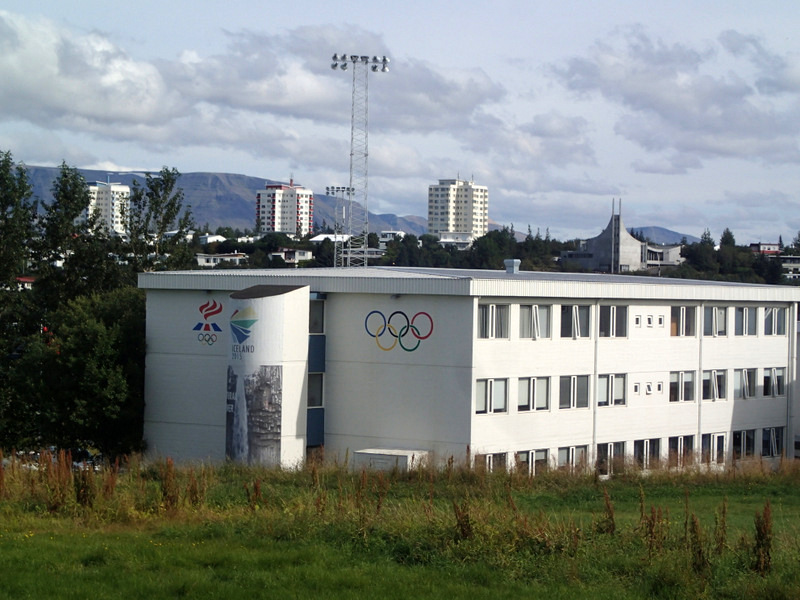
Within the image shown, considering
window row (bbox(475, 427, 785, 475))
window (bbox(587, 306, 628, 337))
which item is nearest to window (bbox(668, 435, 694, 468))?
window row (bbox(475, 427, 785, 475))

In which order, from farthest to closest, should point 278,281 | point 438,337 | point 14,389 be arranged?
point 14,389, point 278,281, point 438,337

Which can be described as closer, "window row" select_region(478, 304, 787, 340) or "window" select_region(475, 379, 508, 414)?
"window" select_region(475, 379, 508, 414)

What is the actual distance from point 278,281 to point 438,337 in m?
5.54

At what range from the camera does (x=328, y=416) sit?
31.9 metres

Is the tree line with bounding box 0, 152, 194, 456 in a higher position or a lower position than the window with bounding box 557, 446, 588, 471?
higher

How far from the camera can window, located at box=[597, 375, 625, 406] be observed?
34.1 m

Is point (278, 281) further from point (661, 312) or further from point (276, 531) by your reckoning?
point (276, 531)

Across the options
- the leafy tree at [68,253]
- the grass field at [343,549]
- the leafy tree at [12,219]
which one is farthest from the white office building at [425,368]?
the leafy tree at [68,253]

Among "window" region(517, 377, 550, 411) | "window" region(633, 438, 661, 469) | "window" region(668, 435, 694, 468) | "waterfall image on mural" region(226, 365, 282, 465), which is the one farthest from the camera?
"window" region(668, 435, 694, 468)

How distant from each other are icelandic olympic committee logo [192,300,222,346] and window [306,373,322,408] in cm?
Answer: 328

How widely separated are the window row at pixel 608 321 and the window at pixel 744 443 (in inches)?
145

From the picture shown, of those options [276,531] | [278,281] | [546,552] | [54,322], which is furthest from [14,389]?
[546,552]

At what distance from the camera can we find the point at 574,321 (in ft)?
109

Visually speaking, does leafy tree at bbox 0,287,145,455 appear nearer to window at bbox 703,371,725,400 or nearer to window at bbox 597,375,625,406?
window at bbox 597,375,625,406
